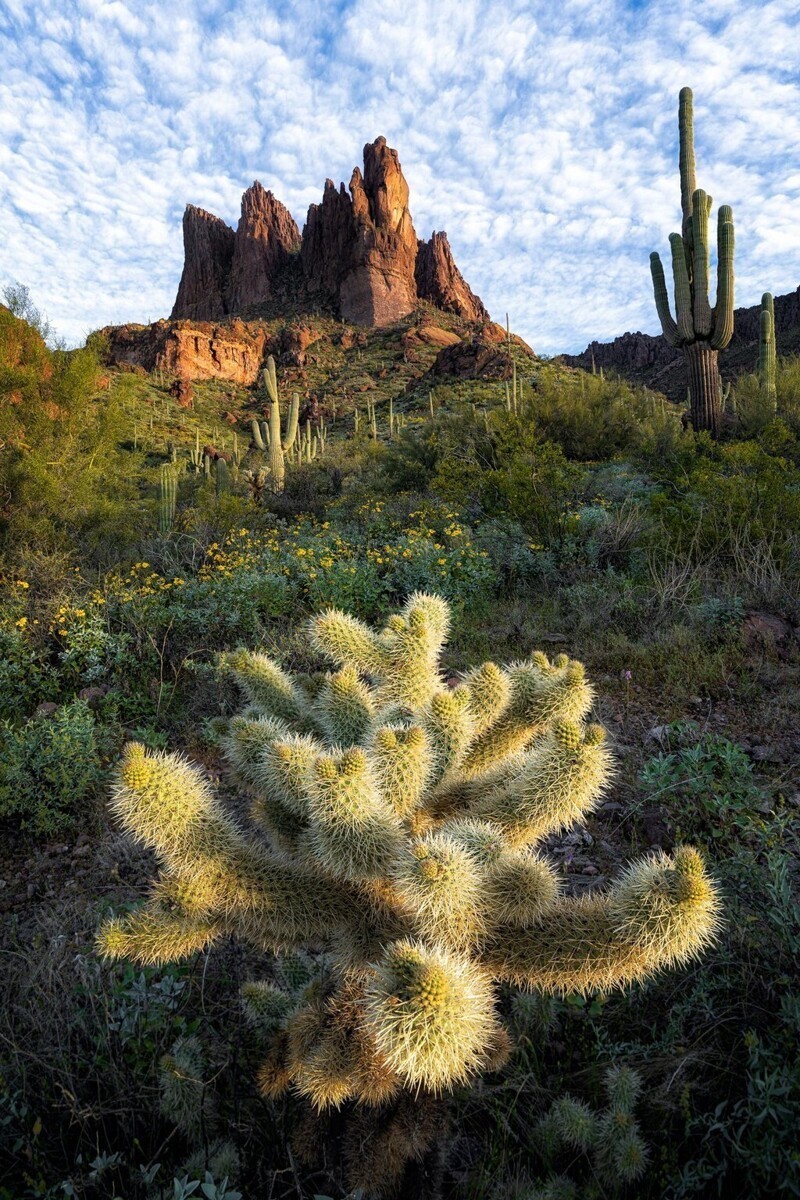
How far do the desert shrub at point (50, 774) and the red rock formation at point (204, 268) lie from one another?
297 ft

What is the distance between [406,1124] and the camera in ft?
4.80

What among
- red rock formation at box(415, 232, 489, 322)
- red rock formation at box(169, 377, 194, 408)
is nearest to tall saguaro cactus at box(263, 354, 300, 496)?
red rock formation at box(169, 377, 194, 408)

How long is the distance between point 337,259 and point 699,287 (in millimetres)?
72962

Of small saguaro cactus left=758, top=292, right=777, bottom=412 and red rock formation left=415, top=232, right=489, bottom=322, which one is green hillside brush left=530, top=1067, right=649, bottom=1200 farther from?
red rock formation left=415, top=232, right=489, bottom=322

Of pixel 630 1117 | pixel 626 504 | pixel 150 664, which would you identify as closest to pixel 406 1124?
pixel 630 1117

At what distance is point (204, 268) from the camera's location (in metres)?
86.1

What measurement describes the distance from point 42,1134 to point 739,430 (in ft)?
53.3

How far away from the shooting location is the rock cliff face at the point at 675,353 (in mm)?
38812

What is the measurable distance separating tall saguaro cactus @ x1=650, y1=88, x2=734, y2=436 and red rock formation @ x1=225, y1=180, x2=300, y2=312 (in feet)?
245

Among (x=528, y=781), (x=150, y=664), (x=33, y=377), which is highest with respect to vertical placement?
(x=33, y=377)

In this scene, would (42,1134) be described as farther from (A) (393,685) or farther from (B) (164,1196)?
(A) (393,685)

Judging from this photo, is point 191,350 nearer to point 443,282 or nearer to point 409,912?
point 443,282

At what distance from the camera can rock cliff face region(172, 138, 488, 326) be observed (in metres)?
70.9

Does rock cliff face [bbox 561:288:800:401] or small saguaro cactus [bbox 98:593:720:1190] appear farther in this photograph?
rock cliff face [bbox 561:288:800:401]
